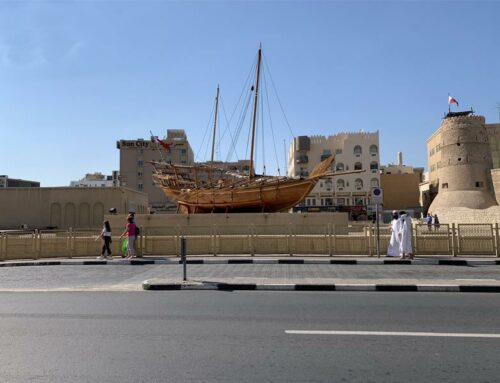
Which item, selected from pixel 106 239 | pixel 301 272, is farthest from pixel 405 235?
pixel 106 239

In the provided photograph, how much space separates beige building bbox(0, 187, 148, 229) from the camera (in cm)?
5088

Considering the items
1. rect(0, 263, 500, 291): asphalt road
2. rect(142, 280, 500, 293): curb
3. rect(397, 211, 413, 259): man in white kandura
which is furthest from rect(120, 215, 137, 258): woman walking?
rect(397, 211, 413, 259): man in white kandura

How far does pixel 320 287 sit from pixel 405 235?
677cm

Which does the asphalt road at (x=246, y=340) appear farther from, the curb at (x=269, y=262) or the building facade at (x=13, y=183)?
the building facade at (x=13, y=183)

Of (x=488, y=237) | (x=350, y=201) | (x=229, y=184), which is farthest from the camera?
(x=350, y=201)

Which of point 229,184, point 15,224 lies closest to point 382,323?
point 229,184

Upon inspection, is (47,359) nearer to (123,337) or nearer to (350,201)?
(123,337)

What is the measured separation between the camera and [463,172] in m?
66.6

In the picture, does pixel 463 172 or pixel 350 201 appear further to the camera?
pixel 350 201

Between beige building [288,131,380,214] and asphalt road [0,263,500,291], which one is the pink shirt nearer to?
asphalt road [0,263,500,291]

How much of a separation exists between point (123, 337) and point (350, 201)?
78497 millimetres

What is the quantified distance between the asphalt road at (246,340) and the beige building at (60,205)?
44390 mm

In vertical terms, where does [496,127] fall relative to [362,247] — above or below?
above

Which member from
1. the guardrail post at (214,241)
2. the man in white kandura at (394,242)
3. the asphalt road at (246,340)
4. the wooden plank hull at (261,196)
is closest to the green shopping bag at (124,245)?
the guardrail post at (214,241)
